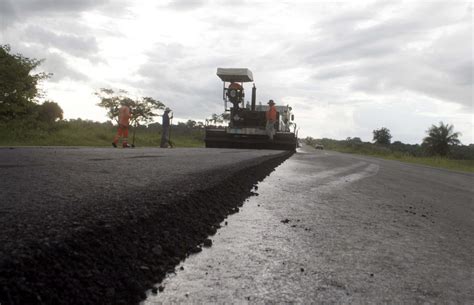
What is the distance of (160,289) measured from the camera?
1.62 meters

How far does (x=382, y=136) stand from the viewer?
127250 millimetres

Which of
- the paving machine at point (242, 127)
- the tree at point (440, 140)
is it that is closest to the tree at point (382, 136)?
the tree at point (440, 140)

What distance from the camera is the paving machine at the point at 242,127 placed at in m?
20.9

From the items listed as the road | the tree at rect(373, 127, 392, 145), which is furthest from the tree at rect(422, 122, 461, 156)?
the road

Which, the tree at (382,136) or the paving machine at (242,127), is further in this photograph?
the tree at (382,136)

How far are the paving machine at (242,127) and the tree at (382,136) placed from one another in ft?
366

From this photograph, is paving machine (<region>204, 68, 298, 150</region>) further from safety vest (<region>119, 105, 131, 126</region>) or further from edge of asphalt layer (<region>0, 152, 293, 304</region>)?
edge of asphalt layer (<region>0, 152, 293, 304</region>)

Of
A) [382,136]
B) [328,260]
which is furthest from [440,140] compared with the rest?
[328,260]

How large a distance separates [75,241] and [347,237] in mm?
1674

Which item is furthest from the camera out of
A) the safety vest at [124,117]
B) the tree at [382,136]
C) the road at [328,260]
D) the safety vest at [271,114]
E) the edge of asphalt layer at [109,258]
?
the tree at [382,136]

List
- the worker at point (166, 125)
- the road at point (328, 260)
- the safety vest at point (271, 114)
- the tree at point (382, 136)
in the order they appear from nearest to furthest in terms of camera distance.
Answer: the road at point (328, 260) < the safety vest at point (271, 114) < the worker at point (166, 125) < the tree at point (382, 136)

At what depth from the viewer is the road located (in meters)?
1.70

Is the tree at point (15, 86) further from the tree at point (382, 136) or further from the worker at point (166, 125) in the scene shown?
the tree at point (382, 136)

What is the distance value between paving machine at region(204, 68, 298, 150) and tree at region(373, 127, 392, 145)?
111 m
